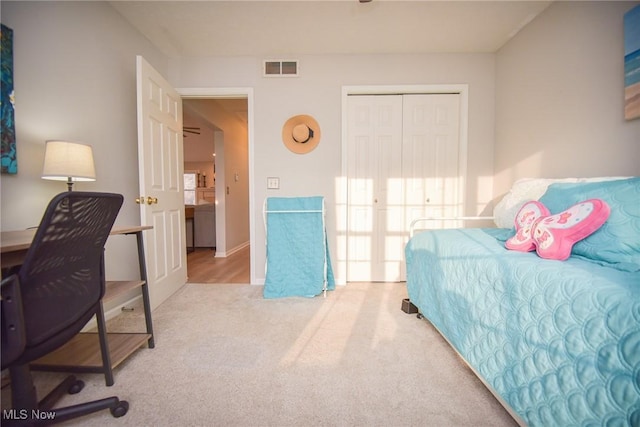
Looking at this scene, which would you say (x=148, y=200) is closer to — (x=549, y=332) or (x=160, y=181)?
(x=160, y=181)

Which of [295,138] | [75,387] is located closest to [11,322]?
[75,387]

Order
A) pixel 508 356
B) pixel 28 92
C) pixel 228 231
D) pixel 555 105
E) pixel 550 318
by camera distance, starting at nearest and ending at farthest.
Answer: pixel 550 318 → pixel 508 356 → pixel 28 92 → pixel 555 105 → pixel 228 231

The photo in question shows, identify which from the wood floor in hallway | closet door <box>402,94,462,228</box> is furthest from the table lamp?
closet door <box>402,94,462,228</box>

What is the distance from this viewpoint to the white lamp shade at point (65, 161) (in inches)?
56.9

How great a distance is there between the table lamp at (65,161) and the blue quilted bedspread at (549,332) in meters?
2.26

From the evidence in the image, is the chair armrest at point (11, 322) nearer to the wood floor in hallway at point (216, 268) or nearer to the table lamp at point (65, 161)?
the table lamp at point (65, 161)

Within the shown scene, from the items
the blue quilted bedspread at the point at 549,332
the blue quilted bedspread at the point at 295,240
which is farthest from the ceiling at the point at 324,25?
the blue quilted bedspread at the point at 549,332

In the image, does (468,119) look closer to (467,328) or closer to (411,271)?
(411,271)

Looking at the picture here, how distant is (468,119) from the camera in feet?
9.12

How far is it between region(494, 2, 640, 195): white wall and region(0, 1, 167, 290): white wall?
352 centimetres

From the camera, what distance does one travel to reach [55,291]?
2.98ft

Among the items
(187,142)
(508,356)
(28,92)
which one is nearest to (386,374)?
(508,356)

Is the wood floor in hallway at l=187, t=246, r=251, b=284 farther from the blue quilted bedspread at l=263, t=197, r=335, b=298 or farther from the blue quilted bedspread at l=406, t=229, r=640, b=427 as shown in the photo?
the blue quilted bedspread at l=406, t=229, r=640, b=427

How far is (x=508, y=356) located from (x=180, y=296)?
2.62m
